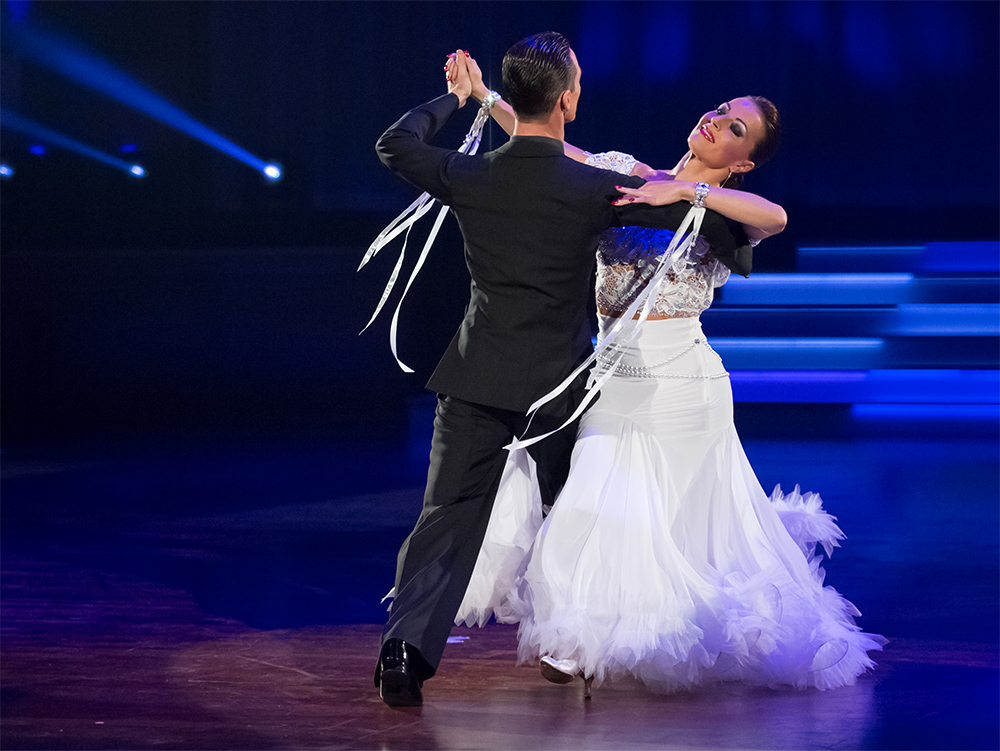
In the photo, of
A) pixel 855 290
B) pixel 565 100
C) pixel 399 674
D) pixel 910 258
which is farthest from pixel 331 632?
pixel 910 258

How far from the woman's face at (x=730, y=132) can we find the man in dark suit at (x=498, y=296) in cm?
32

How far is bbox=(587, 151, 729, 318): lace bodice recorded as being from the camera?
244 cm

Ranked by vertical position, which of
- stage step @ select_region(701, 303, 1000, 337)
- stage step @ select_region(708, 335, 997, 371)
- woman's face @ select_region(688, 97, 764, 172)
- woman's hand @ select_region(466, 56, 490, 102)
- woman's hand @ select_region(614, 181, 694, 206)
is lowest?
stage step @ select_region(708, 335, 997, 371)

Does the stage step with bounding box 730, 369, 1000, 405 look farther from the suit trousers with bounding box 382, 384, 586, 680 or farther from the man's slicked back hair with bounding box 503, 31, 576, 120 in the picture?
the man's slicked back hair with bounding box 503, 31, 576, 120

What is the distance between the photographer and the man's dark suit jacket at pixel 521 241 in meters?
2.13

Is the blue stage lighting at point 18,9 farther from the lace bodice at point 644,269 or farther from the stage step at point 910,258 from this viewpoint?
the lace bodice at point 644,269

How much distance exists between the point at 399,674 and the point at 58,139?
685 cm

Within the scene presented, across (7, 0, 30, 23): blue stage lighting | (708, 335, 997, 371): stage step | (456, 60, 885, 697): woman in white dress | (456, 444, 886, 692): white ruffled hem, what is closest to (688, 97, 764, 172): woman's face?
(456, 60, 885, 697): woman in white dress

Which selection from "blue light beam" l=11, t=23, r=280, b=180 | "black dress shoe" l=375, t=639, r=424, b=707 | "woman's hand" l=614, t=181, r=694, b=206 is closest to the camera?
"woman's hand" l=614, t=181, r=694, b=206

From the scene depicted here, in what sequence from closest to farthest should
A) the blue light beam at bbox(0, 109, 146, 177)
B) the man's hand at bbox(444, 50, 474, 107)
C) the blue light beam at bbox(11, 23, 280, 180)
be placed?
the man's hand at bbox(444, 50, 474, 107)
the blue light beam at bbox(11, 23, 280, 180)
the blue light beam at bbox(0, 109, 146, 177)

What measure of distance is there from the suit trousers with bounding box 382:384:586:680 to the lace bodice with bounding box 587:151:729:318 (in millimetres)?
279

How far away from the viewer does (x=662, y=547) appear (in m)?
2.36

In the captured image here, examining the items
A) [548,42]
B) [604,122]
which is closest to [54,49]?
[604,122]

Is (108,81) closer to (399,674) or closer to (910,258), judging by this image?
(910,258)
